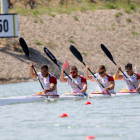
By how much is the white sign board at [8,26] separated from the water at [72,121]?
2.13 metres

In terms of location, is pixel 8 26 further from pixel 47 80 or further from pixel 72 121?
pixel 47 80

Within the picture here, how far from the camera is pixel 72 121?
347 inches

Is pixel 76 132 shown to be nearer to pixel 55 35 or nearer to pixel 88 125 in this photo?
pixel 88 125

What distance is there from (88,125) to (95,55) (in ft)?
70.9

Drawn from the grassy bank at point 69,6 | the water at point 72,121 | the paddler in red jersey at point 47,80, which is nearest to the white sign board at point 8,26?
the water at point 72,121

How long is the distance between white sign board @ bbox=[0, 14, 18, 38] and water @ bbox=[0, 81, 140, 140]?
2.13 m

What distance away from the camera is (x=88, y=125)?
8266mm

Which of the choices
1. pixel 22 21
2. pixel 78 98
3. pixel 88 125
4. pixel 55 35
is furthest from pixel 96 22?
pixel 88 125

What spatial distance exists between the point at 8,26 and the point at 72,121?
8.80 ft

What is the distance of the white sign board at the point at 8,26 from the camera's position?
837 centimetres

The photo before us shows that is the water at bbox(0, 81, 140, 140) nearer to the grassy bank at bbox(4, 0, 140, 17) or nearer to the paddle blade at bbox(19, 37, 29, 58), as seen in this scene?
the paddle blade at bbox(19, 37, 29, 58)

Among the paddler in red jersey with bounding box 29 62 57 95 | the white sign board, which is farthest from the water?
the white sign board

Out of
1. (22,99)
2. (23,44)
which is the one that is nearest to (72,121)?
(22,99)

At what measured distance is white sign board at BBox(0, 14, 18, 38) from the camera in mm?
8367
